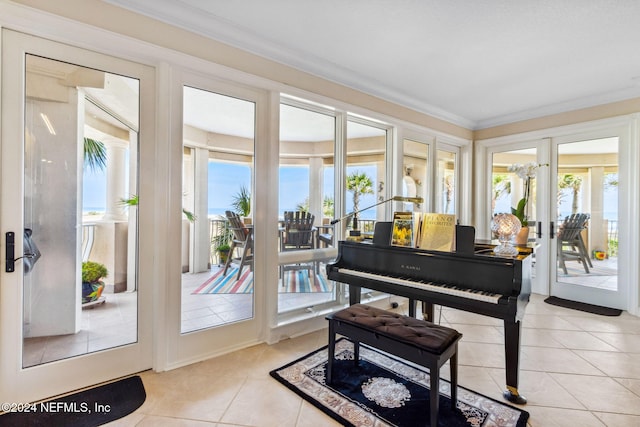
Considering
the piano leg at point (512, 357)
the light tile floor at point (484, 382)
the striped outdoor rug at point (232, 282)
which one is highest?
the striped outdoor rug at point (232, 282)

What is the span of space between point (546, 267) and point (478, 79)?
296 cm

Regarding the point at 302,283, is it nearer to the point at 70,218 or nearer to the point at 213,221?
the point at 213,221

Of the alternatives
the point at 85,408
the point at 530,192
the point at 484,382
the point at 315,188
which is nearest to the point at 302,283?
the point at 315,188

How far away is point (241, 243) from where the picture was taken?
8.96 ft

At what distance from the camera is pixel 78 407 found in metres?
1.80

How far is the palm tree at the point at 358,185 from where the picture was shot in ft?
11.6

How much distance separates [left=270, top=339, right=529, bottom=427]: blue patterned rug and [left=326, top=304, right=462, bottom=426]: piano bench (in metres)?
0.12

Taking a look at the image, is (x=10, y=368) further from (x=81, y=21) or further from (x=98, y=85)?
(x=81, y=21)

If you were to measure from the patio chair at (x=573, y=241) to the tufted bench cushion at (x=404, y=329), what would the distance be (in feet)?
11.6

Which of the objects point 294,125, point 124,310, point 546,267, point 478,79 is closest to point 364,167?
point 294,125

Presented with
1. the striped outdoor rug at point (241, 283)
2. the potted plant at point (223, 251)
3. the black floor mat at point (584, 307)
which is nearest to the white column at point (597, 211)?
the black floor mat at point (584, 307)

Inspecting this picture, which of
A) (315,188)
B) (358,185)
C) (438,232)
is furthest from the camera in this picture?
(358,185)

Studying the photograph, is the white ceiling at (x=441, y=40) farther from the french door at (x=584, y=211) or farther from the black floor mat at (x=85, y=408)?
the black floor mat at (x=85, y=408)

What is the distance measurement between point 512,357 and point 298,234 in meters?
2.02
